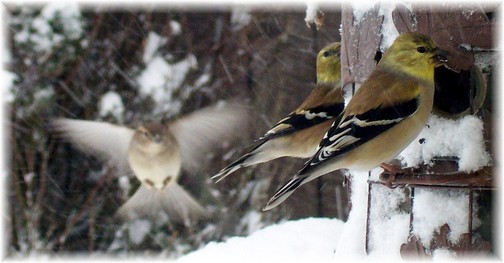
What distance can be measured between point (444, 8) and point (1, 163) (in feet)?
22.2

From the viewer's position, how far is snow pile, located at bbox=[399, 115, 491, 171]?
3.26 m

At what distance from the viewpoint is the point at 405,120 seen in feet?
10.5

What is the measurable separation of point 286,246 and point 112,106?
203 inches

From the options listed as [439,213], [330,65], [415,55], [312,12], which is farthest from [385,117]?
[312,12]

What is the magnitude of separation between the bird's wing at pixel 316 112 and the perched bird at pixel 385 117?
2.46 feet

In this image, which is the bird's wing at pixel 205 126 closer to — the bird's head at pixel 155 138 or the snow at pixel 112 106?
the bird's head at pixel 155 138

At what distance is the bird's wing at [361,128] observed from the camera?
3.24m

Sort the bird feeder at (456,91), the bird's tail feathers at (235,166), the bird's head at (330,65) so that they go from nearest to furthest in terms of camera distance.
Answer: the bird feeder at (456,91) → the bird's tail feathers at (235,166) → the bird's head at (330,65)

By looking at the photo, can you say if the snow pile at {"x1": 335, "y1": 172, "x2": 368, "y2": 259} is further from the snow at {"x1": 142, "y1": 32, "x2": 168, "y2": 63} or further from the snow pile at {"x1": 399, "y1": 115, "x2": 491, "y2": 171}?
the snow at {"x1": 142, "y1": 32, "x2": 168, "y2": 63}

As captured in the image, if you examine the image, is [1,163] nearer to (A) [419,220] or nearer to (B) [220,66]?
(B) [220,66]

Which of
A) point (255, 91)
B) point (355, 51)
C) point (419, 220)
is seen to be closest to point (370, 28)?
point (355, 51)

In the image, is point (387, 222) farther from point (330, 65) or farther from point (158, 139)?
point (158, 139)

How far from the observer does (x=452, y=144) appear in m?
3.35

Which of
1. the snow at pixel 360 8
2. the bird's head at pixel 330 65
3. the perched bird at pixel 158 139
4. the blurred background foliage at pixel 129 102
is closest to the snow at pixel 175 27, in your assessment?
the blurred background foliage at pixel 129 102
